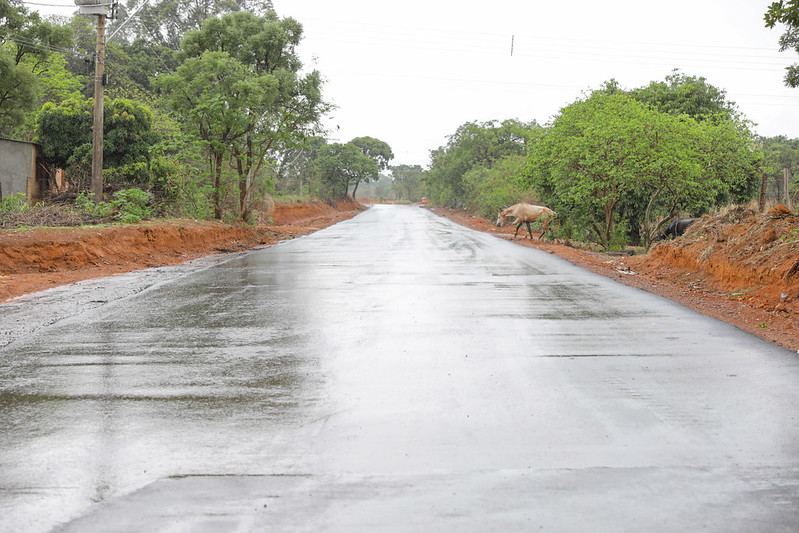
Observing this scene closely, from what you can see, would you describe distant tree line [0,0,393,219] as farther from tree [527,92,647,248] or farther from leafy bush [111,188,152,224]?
tree [527,92,647,248]

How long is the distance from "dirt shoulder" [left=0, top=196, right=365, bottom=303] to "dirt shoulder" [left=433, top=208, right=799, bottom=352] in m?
10.1

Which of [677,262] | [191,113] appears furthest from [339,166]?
[677,262]

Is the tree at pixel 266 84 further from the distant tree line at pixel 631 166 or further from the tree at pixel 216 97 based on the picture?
the distant tree line at pixel 631 166

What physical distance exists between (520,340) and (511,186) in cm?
3475

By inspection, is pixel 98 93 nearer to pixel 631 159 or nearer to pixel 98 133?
pixel 98 133

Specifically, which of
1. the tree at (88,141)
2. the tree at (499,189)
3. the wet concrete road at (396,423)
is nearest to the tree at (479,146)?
the tree at (499,189)

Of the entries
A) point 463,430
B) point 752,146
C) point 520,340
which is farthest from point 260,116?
point 463,430

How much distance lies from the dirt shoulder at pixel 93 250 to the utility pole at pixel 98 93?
2.26m

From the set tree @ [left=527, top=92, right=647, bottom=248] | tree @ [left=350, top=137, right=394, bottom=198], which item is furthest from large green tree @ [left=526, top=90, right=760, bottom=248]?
tree @ [left=350, top=137, right=394, bottom=198]

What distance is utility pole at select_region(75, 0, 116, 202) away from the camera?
19.7 m

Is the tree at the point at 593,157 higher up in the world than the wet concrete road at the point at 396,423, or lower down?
higher up

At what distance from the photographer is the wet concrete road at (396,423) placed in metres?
3.17

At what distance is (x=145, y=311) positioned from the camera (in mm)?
8648

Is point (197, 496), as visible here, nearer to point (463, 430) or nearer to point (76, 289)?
point (463, 430)
